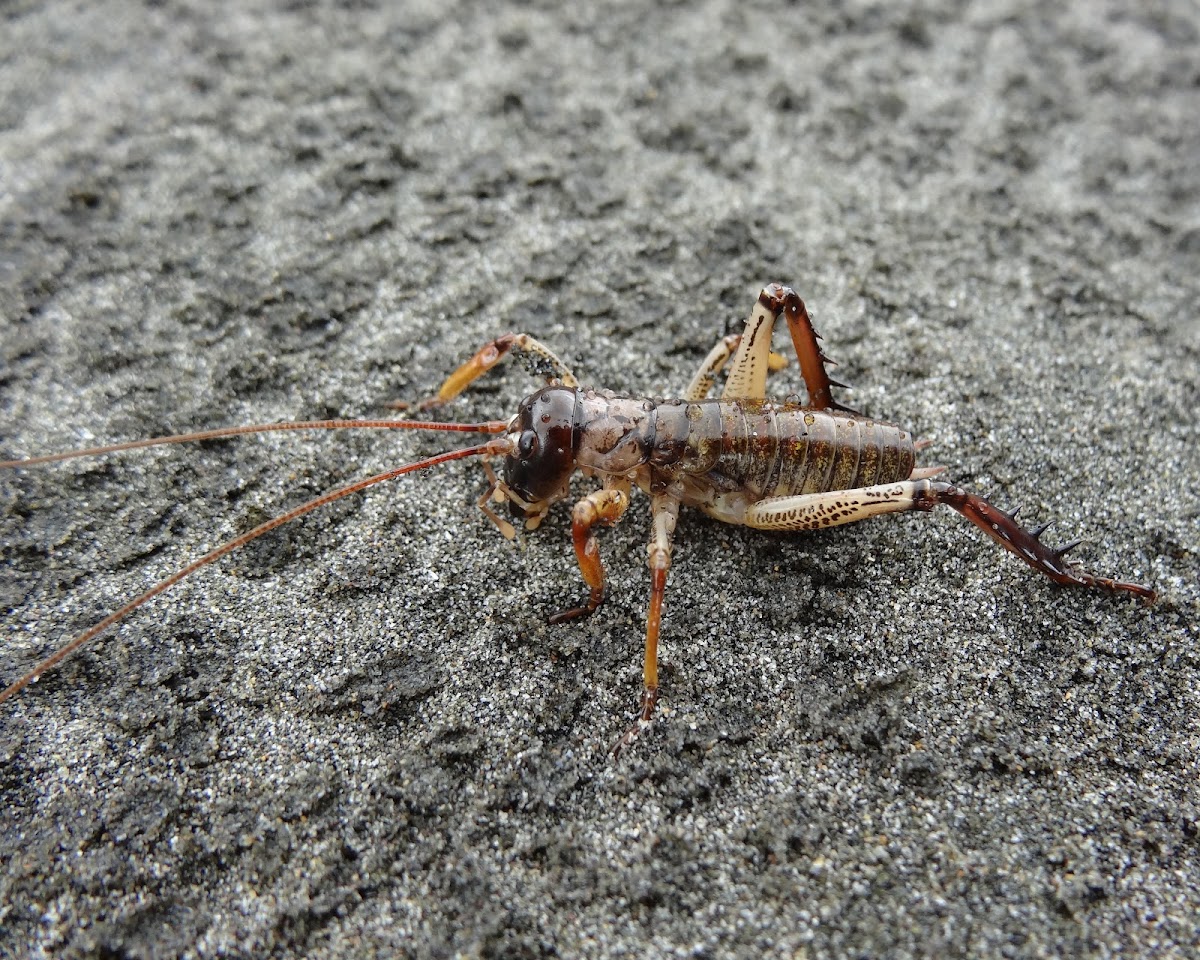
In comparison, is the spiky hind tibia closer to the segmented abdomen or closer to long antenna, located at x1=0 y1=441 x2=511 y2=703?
the segmented abdomen

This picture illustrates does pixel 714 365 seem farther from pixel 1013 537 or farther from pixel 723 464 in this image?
pixel 1013 537

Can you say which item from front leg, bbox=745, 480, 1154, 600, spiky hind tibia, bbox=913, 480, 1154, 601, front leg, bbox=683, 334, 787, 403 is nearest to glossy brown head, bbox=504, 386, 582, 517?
front leg, bbox=683, 334, 787, 403

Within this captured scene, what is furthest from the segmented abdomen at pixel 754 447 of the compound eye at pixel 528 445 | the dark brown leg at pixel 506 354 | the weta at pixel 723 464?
the dark brown leg at pixel 506 354

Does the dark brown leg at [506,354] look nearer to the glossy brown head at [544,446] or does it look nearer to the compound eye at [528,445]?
the glossy brown head at [544,446]

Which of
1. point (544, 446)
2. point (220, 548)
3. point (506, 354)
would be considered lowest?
point (220, 548)

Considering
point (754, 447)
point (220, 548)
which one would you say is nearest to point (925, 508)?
point (754, 447)

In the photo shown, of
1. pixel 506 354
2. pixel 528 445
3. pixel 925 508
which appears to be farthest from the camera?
pixel 506 354
